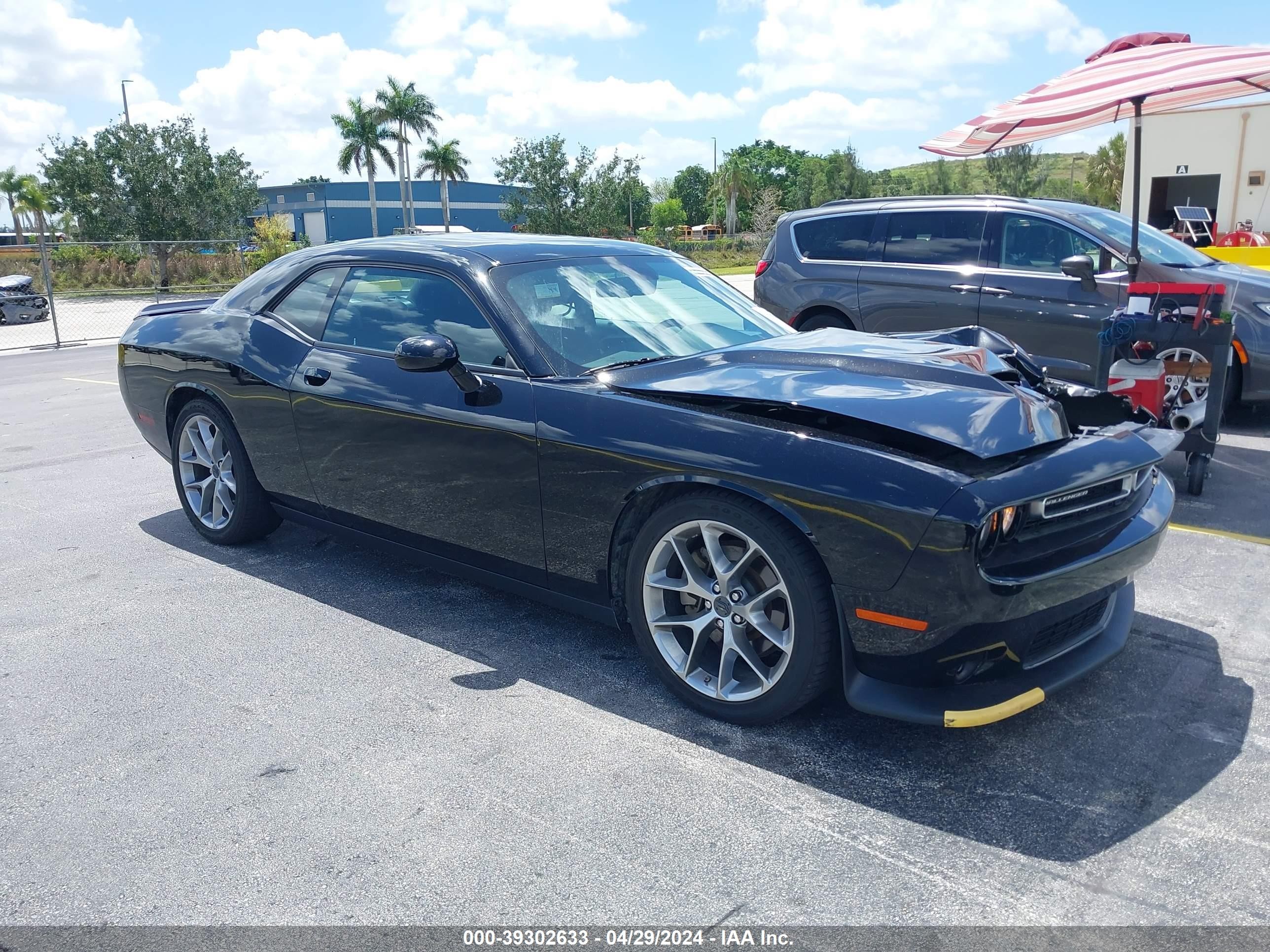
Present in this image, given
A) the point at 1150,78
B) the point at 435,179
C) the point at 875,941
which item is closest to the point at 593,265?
the point at 875,941

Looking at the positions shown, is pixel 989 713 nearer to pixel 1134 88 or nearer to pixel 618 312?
pixel 618 312

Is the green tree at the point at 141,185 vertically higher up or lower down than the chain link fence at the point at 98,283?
higher up

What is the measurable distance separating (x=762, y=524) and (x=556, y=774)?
3.11ft

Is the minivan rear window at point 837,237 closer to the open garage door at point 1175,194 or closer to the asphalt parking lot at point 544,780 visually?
the asphalt parking lot at point 544,780

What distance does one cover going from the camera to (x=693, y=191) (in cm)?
11912

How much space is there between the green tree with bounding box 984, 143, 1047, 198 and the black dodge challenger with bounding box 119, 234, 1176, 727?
57.6 meters

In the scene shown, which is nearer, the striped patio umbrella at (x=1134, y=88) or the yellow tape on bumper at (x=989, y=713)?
the yellow tape on bumper at (x=989, y=713)

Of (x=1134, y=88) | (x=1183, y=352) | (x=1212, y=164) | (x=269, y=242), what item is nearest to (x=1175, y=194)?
(x=1212, y=164)

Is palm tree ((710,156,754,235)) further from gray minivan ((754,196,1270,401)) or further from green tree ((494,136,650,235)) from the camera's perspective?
gray minivan ((754,196,1270,401))

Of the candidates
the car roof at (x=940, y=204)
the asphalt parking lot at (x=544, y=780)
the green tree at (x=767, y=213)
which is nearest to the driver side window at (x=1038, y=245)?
the car roof at (x=940, y=204)

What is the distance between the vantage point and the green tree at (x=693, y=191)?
11725 cm

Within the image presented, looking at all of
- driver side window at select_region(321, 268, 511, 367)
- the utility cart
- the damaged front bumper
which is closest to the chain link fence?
driver side window at select_region(321, 268, 511, 367)

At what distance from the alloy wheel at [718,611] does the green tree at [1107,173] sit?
175 ft

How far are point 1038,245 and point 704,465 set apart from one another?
5455 millimetres
